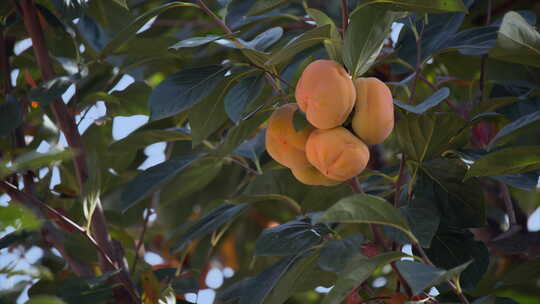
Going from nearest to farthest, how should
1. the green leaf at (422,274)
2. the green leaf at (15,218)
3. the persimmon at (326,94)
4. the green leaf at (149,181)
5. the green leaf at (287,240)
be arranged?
the green leaf at (15,218) < the green leaf at (422,274) < the persimmon at (326,94) < the green leaf at (287,240) < the green leaf at (149,181)

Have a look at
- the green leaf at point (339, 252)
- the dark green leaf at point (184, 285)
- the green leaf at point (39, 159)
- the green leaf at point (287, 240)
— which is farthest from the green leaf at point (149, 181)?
the green leaf at point (39, 159)

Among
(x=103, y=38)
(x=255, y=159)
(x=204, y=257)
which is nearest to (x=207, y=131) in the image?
(x=255, y=159)

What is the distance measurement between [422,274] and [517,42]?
1.19 ft

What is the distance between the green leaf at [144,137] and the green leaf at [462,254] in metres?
0.46

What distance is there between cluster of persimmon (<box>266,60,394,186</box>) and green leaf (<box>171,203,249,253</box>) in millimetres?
300

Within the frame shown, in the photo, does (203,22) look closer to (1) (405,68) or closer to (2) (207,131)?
(1) (405,68)

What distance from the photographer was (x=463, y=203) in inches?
41.1

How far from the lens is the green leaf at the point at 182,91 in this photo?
1.01 meters

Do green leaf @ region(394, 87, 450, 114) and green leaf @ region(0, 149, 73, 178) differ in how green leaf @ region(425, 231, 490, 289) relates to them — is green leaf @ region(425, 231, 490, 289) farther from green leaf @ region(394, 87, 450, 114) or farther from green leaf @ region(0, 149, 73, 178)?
green leaf @ region(0, 149, 73, 178)

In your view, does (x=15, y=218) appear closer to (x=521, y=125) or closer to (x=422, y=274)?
(x=422, y=274)

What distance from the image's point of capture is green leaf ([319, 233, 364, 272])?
0.90 meters

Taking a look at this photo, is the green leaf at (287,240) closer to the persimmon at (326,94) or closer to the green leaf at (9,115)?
the persimmon at (326,94)

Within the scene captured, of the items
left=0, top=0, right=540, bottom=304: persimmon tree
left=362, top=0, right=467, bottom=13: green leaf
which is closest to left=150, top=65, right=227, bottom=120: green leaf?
left=0, top=0, right=540, bottom=304: persimmon tree

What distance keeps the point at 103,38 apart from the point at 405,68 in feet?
1.89
